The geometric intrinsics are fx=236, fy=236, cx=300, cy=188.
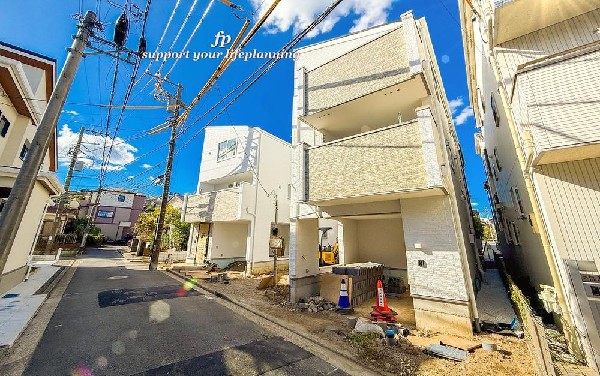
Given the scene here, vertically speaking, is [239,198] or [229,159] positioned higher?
[229,159]

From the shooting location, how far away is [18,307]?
7.20 m

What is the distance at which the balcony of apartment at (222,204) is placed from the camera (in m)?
15.5

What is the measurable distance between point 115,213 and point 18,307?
46.5m

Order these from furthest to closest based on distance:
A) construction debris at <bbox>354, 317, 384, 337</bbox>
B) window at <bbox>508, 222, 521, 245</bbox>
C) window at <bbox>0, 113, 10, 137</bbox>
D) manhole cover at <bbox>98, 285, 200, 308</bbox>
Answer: window at <bbox>508, 222, 521, 245</bbox> → window at <bbox>0, 113, 10, 137</bbox> → manhole cover at <bbox>98, 285, 200, 308</bbox> → construction debris at <bbox>354, 317, 384, 337</bbox>

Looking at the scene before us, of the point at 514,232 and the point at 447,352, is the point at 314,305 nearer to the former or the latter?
the point at 447,352

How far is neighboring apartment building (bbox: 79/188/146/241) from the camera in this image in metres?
44.3

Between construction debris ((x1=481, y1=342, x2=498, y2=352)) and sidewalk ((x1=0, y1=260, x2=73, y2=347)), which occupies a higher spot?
sidewalk ((x1=0, y1=260, x2=73, y2=347))

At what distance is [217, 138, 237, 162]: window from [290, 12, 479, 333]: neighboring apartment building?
8.07m

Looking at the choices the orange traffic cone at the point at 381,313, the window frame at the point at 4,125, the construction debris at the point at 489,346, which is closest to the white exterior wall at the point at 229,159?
the window frame at the point at 4,125

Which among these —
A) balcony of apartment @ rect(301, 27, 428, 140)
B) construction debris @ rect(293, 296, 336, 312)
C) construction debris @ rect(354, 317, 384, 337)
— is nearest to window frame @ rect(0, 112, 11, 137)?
balcony of apartment @ rect(301, 27, 428, 140)

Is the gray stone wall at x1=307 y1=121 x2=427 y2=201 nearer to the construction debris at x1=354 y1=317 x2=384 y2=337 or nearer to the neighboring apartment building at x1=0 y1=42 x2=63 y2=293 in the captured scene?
the construction debris at x1=354 y1=317 x2=384 y2=337

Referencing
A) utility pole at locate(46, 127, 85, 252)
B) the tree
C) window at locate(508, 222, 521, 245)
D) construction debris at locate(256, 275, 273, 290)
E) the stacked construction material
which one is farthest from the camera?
the tree

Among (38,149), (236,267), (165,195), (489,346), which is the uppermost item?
(165,195)

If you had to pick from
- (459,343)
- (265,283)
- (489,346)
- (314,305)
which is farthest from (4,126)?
(489,346)
